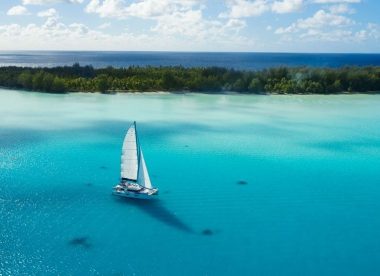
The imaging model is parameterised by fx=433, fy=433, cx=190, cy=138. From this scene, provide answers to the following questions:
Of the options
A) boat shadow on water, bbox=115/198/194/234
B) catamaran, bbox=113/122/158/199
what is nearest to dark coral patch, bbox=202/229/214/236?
boat shadow on water, bbox=115/198/194/234

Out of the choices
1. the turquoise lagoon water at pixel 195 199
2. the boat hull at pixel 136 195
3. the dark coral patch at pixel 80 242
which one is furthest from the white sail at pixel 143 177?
the dark coral patch at pixel 80 242

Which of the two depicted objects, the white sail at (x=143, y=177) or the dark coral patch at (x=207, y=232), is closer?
the dark coral patch at (x=207, y=232)

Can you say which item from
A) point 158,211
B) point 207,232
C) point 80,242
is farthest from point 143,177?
point 80,242

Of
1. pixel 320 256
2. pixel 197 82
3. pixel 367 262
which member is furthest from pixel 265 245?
pixel 197 82

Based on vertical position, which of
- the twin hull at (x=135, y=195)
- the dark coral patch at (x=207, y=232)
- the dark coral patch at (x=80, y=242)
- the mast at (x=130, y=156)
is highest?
the mast at (x=130, y=156)

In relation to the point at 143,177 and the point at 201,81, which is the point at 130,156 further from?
the point at 201,81

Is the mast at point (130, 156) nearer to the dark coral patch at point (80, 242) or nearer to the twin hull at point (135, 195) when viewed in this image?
the twin hull at point (135, 195)

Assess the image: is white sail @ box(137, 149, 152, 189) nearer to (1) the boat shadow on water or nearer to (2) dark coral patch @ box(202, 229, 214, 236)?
(1) the boat shadow on water
